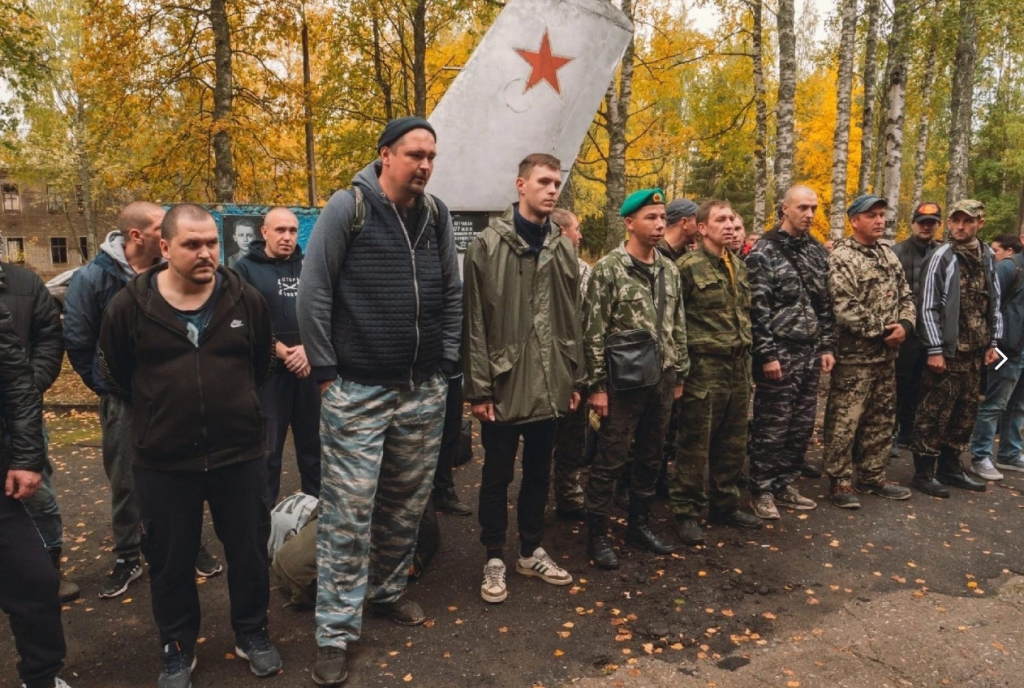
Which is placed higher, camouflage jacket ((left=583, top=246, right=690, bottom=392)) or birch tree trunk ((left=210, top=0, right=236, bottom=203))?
birch tree trunk ((left=210, top=0, right=236, bottom=203))

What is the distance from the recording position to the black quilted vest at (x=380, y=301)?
3137mm

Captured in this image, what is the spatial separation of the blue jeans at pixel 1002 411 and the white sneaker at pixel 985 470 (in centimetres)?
5

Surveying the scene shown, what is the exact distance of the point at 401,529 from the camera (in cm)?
350

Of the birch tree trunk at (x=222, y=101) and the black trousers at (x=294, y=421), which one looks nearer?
the black trousers at (x=294, y=421)

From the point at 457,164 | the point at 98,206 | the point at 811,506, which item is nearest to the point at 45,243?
the point at 98,206

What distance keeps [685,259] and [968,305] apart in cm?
270

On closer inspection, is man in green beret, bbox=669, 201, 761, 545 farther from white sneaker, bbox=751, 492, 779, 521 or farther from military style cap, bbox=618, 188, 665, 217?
military style cap, bbox=618, 188, 665, 217

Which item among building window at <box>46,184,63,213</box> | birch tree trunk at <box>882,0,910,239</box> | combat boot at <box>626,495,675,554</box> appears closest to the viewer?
combat boot at <box>626,495,675,554</box>

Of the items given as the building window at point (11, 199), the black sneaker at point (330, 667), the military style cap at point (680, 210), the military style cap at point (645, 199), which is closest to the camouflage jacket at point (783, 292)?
the military style cap at point (680, 210)

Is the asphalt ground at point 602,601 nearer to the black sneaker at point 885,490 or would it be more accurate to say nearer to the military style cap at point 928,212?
the black sneaker at point 885,490

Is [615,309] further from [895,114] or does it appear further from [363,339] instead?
[895,114]

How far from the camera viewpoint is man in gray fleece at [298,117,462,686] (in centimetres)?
308

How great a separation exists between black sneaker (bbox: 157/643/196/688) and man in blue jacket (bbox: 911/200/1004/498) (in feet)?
17.7

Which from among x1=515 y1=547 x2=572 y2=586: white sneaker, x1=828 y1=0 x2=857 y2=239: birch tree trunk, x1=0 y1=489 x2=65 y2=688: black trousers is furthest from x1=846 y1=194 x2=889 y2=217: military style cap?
x1=828 y1=0 x2=857 y2=239: birch tree trunk
